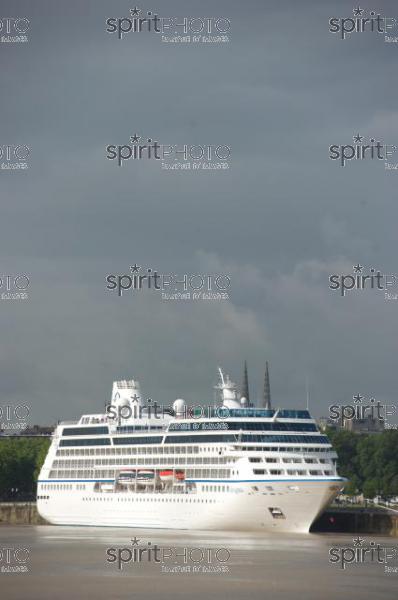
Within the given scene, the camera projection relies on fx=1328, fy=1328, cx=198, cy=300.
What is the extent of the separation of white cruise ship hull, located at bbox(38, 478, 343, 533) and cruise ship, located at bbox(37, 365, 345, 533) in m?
0.07

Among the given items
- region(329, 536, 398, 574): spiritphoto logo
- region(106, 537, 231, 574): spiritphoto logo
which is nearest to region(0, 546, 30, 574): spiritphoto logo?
Result: region(106, 537, 231, 574): spiritphoto logo

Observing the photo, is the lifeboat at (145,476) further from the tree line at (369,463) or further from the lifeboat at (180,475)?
the tree line at (369,463)

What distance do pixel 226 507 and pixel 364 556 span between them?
2204 cm

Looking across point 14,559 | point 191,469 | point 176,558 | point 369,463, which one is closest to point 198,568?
point 176,558

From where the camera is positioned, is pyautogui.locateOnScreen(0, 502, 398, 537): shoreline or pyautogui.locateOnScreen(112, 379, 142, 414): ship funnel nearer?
pyautogui.locateOnScreen(0, 502, 398, 537): shoreline

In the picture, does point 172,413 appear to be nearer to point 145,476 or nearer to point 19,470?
point 145,476

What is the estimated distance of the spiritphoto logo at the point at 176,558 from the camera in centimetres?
6906

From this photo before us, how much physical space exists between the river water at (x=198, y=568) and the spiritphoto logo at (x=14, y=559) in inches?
2.0

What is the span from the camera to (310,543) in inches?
3487

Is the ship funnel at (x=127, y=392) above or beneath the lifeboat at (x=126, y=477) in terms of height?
above

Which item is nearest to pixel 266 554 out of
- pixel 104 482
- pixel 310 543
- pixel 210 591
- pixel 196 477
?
pixel 310 543

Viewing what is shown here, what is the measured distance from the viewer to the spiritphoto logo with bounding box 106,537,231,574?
227 ft

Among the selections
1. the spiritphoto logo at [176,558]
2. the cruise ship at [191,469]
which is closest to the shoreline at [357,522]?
the cruise ship at [191,469]

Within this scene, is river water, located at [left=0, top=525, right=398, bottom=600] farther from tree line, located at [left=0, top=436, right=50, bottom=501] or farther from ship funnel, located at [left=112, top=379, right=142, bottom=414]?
tree line, located at [left=0, top=436, right=50, bottom=501]
